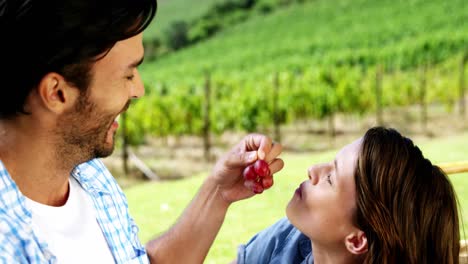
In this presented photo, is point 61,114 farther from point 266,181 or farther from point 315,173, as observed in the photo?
point 315,173

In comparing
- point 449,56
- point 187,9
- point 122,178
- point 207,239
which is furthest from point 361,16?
point 207,239

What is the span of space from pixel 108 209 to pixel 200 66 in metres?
25.4

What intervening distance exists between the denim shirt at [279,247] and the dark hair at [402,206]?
261mm

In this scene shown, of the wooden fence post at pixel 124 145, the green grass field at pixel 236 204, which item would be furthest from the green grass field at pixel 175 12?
the green grass field at pixel 236 204

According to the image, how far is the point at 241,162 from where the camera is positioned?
1.85 m

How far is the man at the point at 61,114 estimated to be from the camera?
A: 4.82ft

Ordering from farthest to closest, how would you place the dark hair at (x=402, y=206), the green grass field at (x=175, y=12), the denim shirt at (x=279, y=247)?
1. the green grass field at (x=175, y=12)
2. the denim shirt at (x=279, y=247)
3. the dark hair at (x=402, y=206)

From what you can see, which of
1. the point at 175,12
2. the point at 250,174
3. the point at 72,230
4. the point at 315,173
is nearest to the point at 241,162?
the point at 250,174

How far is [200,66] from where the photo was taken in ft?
88.9

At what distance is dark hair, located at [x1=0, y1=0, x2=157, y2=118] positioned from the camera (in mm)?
1446

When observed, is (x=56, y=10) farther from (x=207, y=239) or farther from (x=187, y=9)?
(x=187, y=9)

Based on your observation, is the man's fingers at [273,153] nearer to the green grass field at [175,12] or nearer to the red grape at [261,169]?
the red grape at [261,169]

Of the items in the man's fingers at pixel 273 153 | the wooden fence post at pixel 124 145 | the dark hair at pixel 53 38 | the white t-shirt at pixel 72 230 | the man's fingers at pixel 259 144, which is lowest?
the wooden fence post at pixel 124 145

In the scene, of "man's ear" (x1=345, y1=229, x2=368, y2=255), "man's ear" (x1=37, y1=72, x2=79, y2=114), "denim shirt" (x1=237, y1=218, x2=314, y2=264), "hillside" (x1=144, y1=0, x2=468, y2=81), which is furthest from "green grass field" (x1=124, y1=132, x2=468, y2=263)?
"hillside" (x1=144, y1=0, x2=468, y2=81)
